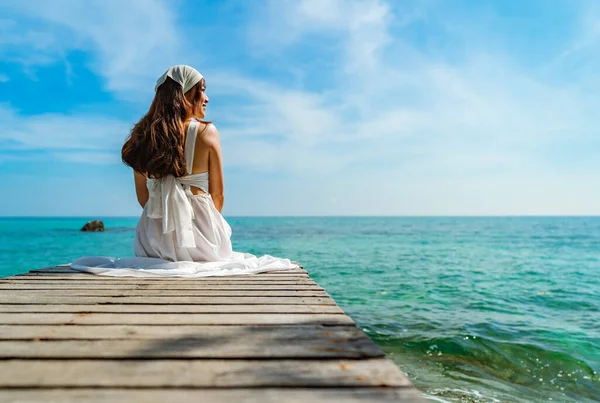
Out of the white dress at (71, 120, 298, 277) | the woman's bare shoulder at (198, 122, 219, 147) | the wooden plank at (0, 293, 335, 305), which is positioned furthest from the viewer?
the woman's bare shoulder at (198, 122, 219, 147)

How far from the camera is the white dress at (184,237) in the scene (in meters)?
3.80

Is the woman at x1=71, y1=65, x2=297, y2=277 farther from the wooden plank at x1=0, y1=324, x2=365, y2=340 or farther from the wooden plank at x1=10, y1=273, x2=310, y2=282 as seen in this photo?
the wooden plank at x1=0, y1=324, x2=365, y2=340

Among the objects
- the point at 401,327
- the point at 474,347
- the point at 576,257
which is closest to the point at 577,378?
the point at 474,347

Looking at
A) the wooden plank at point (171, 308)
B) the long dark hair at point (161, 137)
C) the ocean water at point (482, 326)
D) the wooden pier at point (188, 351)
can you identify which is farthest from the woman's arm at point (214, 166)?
the ocean water at point (482, 326)

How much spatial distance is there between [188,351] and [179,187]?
2.56 m

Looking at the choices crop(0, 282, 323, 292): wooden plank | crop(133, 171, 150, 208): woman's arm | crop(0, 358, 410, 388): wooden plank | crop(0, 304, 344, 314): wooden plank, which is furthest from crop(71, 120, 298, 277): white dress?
crop(0, 358, 410, 388): wooden plank

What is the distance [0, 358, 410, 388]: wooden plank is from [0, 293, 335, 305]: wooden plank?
37.6 inches

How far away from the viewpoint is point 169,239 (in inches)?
156

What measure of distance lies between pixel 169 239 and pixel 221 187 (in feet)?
2.37

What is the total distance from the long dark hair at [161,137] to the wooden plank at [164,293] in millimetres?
1395

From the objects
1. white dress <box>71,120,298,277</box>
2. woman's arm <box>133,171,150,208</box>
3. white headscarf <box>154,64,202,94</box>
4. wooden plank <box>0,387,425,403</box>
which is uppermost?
white headscarf <box>154,64,202,94</box>

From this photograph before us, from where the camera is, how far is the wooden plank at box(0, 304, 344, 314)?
224cm

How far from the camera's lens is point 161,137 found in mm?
3850

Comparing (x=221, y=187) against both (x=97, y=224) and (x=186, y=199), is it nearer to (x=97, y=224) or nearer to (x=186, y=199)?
(x=186, y=199)
